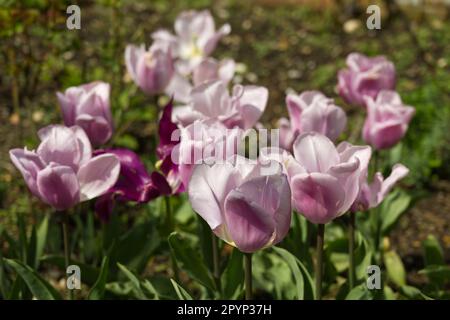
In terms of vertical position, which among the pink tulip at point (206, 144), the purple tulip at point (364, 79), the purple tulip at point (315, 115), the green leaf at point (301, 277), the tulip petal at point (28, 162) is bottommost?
the green leaf at point (301, 277)

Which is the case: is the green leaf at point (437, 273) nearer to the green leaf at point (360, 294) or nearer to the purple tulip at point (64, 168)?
the green leaf at point (360, 294)

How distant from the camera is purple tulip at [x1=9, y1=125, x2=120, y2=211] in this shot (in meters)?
1.64

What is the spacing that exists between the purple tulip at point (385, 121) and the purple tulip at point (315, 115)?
0.23m

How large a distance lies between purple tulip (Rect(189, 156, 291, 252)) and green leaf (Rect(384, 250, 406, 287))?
1.06 meters

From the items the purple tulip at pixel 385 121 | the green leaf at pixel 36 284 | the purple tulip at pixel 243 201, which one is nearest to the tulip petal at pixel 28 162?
the green leaf at pixel 36 284

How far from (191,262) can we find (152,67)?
0.60 meters

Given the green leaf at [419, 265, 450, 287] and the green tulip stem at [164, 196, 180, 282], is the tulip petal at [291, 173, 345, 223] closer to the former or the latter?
the green tulip stem at [164, 196, 180, 282]

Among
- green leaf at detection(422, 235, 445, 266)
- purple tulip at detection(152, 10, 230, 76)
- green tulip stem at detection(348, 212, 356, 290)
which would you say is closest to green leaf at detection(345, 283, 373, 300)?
green tulip stem at detection(348, 212, 356, 290)

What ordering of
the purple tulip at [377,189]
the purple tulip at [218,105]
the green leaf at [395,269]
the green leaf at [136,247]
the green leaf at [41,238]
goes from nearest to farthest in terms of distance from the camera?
the purple tulip at [377,189] → the purple tulip at [218,105] → the green leaf at [41,238] → the green leaf at [136,247] → the green leaf at [395,269]

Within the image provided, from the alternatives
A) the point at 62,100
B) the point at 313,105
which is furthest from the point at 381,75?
the point at 62,100

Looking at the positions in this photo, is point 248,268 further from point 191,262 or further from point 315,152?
point 191,262

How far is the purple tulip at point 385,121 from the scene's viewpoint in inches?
82.2

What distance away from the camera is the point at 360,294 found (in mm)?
1848

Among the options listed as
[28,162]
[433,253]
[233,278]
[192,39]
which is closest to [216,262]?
[233,278]
